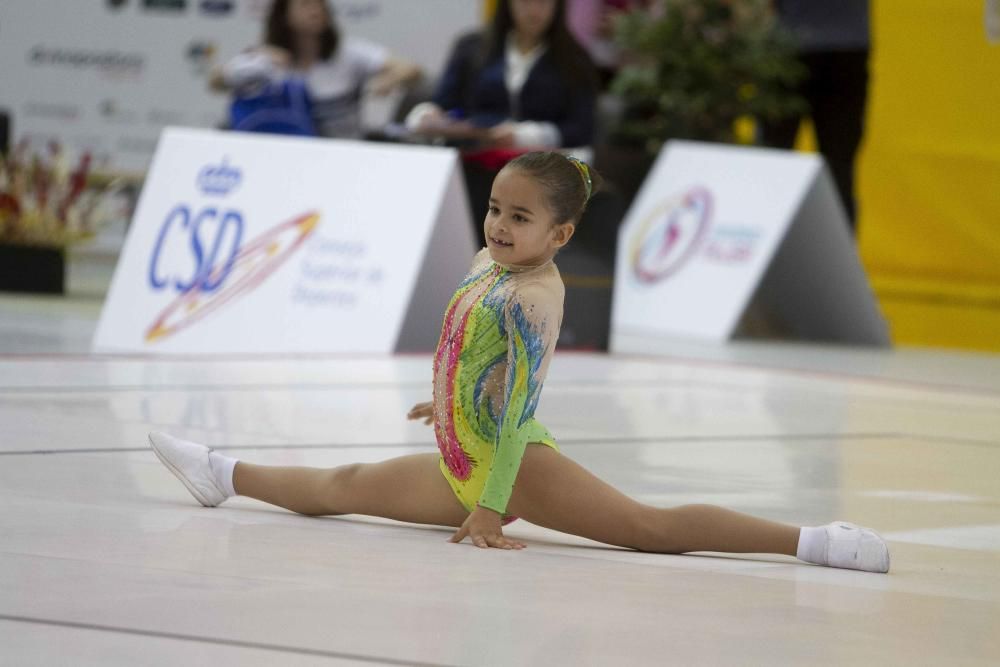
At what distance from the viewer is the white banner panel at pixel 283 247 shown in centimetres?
661

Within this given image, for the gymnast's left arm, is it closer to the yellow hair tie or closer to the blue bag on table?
the yellow hair tie

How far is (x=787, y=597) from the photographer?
2564 millimetres

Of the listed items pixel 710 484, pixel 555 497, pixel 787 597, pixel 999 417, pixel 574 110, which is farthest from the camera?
pixel 574 110

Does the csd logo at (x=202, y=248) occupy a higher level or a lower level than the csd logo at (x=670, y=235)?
higher

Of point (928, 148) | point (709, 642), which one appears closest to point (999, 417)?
→ point (709, 642)

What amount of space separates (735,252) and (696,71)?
2.22m

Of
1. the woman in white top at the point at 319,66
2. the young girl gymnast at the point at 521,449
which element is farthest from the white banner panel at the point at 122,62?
the young girl gymnast at the point at 521,449

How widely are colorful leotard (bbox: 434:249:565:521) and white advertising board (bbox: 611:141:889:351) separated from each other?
559 cm

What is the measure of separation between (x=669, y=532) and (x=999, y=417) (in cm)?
340

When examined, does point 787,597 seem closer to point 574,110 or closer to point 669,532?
point 669,532

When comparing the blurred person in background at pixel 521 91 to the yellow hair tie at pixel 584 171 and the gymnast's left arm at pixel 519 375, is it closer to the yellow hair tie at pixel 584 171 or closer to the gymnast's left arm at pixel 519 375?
the yellow hair tie at pixel 584 171

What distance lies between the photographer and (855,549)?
113 inches

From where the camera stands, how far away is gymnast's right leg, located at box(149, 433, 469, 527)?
10.0ft

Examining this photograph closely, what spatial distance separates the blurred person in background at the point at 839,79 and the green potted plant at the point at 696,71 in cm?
67
